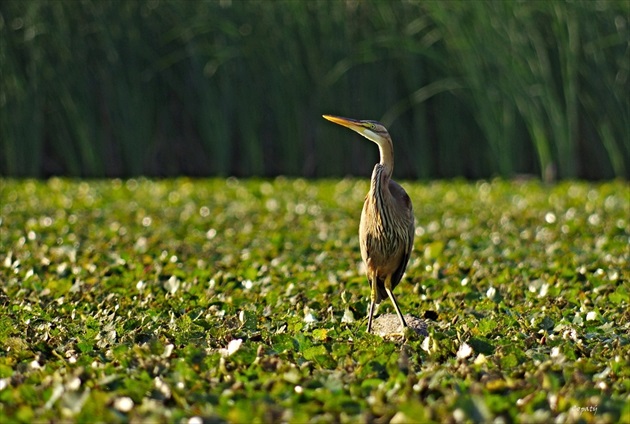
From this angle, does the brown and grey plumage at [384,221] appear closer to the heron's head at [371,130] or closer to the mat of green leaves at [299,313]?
the heron's head at [371,130]

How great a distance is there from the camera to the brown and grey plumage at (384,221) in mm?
4184

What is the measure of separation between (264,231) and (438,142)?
473 centimetres

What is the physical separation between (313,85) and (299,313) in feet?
23.0

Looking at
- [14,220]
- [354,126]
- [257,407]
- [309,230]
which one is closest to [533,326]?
[354,126]

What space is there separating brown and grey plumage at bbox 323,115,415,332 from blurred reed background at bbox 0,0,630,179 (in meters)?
6.39

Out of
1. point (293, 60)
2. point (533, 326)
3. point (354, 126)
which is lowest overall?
point (533, 326)

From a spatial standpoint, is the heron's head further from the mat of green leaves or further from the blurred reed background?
the blurred reed background

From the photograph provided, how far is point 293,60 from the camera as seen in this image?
447 inches

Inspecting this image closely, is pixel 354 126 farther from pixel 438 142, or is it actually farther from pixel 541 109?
pixel 438 142

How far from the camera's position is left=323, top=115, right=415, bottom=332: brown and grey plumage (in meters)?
4.18

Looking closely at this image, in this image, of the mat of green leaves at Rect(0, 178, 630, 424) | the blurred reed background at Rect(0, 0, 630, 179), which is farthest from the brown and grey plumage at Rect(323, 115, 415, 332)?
the blurred reed background at Rect(0, 0, 630, 179)

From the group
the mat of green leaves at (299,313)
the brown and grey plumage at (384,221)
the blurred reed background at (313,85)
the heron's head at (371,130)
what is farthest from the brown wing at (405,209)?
the blurred reed background at (313,85)

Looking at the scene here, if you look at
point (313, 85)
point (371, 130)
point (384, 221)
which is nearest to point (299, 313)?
point (384, 221)

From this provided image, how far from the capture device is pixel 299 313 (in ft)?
15.7
